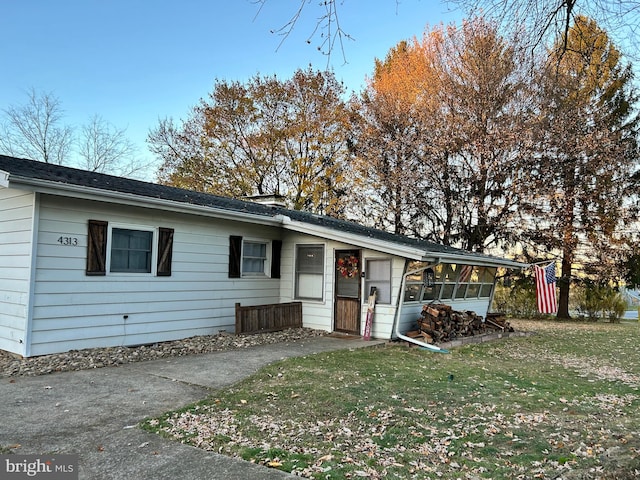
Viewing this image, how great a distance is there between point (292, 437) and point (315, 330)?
22.2ft

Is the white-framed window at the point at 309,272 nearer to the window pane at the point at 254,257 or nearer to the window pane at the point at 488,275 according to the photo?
the window pane at the point at 254,257

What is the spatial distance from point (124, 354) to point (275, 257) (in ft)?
15.2

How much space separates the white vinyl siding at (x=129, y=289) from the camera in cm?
690

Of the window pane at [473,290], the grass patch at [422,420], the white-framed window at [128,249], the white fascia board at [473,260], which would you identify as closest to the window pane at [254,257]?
the white-framed window at [128,249]

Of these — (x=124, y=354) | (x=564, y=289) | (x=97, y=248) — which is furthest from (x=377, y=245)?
(x=564, y=289)

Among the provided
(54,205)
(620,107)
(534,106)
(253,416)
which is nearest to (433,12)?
(253,416)

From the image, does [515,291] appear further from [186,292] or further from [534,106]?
[186,292]

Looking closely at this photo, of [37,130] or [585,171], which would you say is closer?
[585,171]

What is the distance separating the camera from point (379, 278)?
10.1 meters

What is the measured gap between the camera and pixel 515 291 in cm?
1894

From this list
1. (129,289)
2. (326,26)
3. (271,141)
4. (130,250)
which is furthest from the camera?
(271,141)

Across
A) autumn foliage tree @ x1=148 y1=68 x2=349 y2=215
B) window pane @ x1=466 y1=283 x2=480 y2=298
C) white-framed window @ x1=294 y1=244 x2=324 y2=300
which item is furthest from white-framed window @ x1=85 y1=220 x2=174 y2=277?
autumn foliage tree @ x1=148 y1=68 x2=349 y2=215

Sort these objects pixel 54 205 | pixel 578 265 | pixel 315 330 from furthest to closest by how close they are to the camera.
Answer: pixel 578 265 → pixel 315 330 → pixel 54 205

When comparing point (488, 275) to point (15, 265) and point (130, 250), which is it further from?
point (15, 265)
